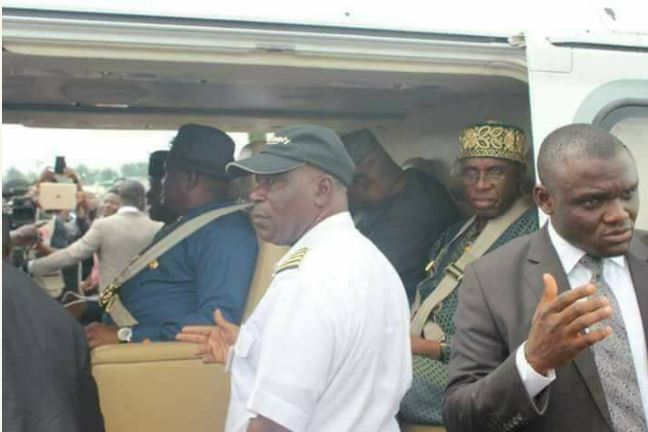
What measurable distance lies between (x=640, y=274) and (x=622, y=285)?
49 millimetres

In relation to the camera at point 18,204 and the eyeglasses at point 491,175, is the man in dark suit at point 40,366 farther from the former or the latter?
the camera at point 18,204

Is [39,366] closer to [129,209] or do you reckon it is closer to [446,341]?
[446,341]

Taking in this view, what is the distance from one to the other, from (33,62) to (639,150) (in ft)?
6.19

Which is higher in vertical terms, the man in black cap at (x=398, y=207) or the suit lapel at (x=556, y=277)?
the man in black cap at (x=398, y=207)

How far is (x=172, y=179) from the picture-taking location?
11.5ft

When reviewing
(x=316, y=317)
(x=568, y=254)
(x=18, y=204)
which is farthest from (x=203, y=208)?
(x=18, y=204)

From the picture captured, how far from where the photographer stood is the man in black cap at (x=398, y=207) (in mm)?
3500

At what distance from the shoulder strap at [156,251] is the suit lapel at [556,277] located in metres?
1.61

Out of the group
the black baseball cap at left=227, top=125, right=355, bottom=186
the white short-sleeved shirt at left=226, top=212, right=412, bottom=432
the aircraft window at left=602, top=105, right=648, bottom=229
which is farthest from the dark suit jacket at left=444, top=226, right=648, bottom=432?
the aircraft window at left=602, top=105, right=648, bottom=229

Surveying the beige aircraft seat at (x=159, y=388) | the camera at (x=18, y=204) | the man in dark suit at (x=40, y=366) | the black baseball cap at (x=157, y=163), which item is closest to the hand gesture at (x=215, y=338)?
the beige aircraft seat at (x=159, y=388)

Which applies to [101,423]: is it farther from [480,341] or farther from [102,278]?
[102,278]

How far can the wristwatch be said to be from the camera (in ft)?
9.98

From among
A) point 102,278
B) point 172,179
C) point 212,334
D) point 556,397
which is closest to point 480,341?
point 556,397

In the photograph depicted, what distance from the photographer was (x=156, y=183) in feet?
13.3
